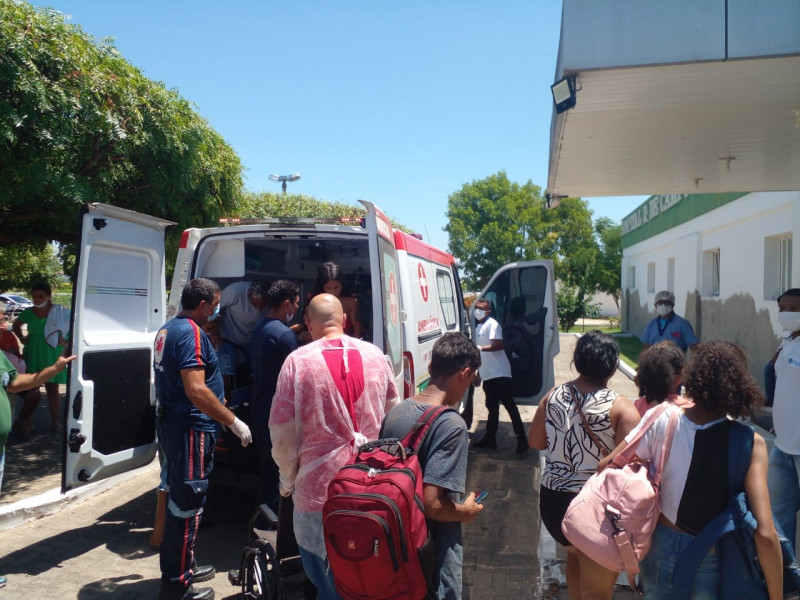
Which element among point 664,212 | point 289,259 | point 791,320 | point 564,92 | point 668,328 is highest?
point 664,212

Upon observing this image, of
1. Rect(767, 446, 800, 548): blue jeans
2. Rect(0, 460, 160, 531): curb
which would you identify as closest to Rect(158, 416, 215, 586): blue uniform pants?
Rect(0, 460, 160, 531): curb

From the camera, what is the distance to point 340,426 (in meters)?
2.80

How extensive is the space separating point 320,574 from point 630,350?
1816cm

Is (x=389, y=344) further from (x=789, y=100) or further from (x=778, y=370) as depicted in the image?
(x=789, y=100)

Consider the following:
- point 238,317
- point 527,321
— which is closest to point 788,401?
point 238,317

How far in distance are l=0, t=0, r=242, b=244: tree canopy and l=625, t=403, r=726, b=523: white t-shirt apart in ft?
15.3

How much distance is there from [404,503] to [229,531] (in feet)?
10.6

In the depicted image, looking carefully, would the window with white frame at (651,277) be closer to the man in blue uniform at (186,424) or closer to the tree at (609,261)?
the tree at (609,261)

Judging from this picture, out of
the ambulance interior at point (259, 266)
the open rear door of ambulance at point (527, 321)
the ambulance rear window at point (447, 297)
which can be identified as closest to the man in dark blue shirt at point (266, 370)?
the ambulance interior at point (259, 266)

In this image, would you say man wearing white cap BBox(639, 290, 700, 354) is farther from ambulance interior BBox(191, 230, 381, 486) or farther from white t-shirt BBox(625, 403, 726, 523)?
white t-shirt BBox(625, 403, 726, 523)

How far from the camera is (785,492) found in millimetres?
3947

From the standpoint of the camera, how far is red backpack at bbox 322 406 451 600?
6.92ft

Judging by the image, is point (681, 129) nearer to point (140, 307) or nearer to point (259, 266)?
point (259, 266)

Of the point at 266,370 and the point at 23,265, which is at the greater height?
the point at 23,265
